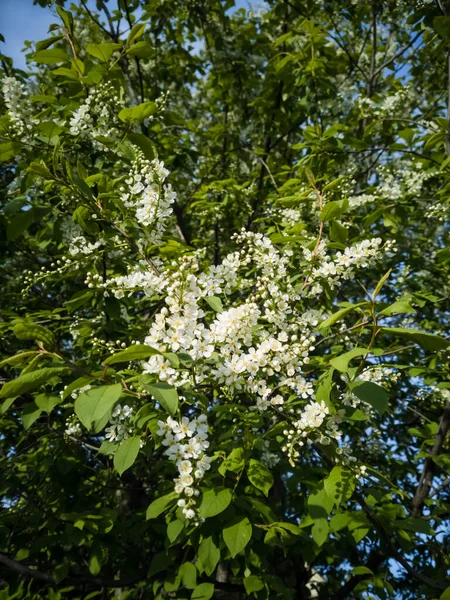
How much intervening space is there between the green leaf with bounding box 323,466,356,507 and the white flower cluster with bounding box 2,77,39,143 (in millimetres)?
2362

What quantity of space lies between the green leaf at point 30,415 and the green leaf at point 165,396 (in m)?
0.92

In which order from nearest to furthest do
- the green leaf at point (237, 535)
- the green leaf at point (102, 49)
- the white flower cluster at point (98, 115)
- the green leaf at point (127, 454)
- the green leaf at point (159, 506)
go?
the green leaf at point (127, 454), the green leaf at point (237, 535), the green leaf at point (159, 506), the green leaf at point (102, 49), the white flower cluster at point (98, 115)

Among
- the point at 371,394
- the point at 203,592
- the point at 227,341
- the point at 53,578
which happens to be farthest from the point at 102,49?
the point at 53,578

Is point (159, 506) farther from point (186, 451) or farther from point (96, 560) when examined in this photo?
point (96, 560)

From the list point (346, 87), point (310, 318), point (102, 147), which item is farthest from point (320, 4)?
point (310, 318)

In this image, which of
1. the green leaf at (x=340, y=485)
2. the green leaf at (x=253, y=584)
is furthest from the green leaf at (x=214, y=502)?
the green leaf at (x=253, y=584)

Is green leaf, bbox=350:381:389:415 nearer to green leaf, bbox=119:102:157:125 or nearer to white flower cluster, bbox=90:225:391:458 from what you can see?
white flower cluster, bbox=90:225:391:458

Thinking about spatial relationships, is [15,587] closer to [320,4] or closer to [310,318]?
[310,318]

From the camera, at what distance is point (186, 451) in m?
1.72

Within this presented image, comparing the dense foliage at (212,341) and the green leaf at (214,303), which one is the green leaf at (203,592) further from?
the green leaf at (214,303)

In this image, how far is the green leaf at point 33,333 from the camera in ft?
4.62

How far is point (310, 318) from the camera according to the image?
225 cm

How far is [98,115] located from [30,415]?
1807mm

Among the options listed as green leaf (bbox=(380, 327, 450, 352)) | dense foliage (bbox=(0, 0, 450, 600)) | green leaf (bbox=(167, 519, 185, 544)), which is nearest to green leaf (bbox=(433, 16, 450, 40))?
dense foliage (bbox=(0, 0, 450, 600))
